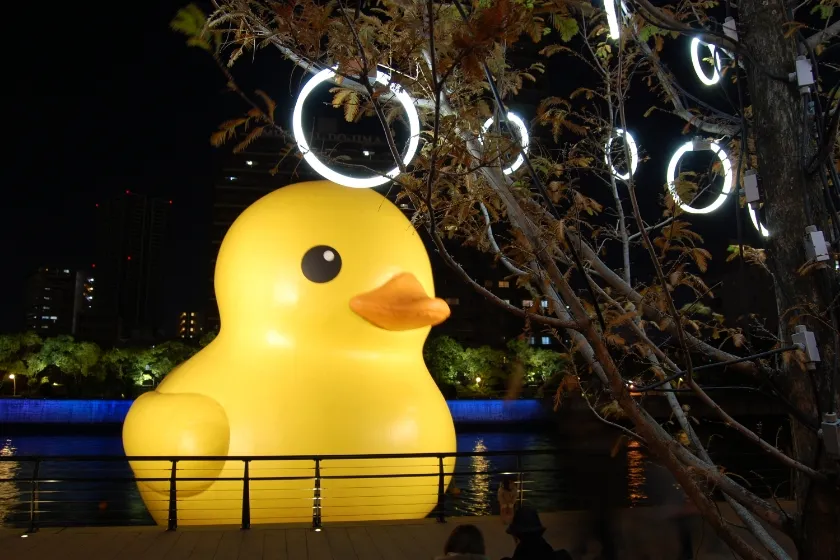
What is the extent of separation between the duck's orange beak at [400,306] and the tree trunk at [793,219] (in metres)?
4.43

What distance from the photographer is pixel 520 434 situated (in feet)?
114

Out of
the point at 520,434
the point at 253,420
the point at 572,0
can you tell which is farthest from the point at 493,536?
the point at 520,434

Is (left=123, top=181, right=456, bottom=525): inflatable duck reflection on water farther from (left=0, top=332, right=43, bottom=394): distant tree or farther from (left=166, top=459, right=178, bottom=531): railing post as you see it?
(left=0, top=332, right=43, bottom=394): distant tree

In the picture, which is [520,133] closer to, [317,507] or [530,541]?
[530,541]

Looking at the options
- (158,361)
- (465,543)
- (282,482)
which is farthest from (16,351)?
(465,543)

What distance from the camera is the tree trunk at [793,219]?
2271 millimetres

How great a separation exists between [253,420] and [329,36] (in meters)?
5.04

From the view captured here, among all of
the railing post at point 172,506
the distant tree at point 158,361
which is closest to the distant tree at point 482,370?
the distant tree at point 158,361

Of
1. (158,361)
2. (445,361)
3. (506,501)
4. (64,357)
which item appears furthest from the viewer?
(445,361)

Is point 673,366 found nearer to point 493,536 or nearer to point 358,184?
point 358,184

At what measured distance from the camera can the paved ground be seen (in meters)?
5.75

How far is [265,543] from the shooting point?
6.14m

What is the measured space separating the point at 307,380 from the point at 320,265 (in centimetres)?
121

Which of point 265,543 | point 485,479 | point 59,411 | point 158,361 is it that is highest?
point 158,361
